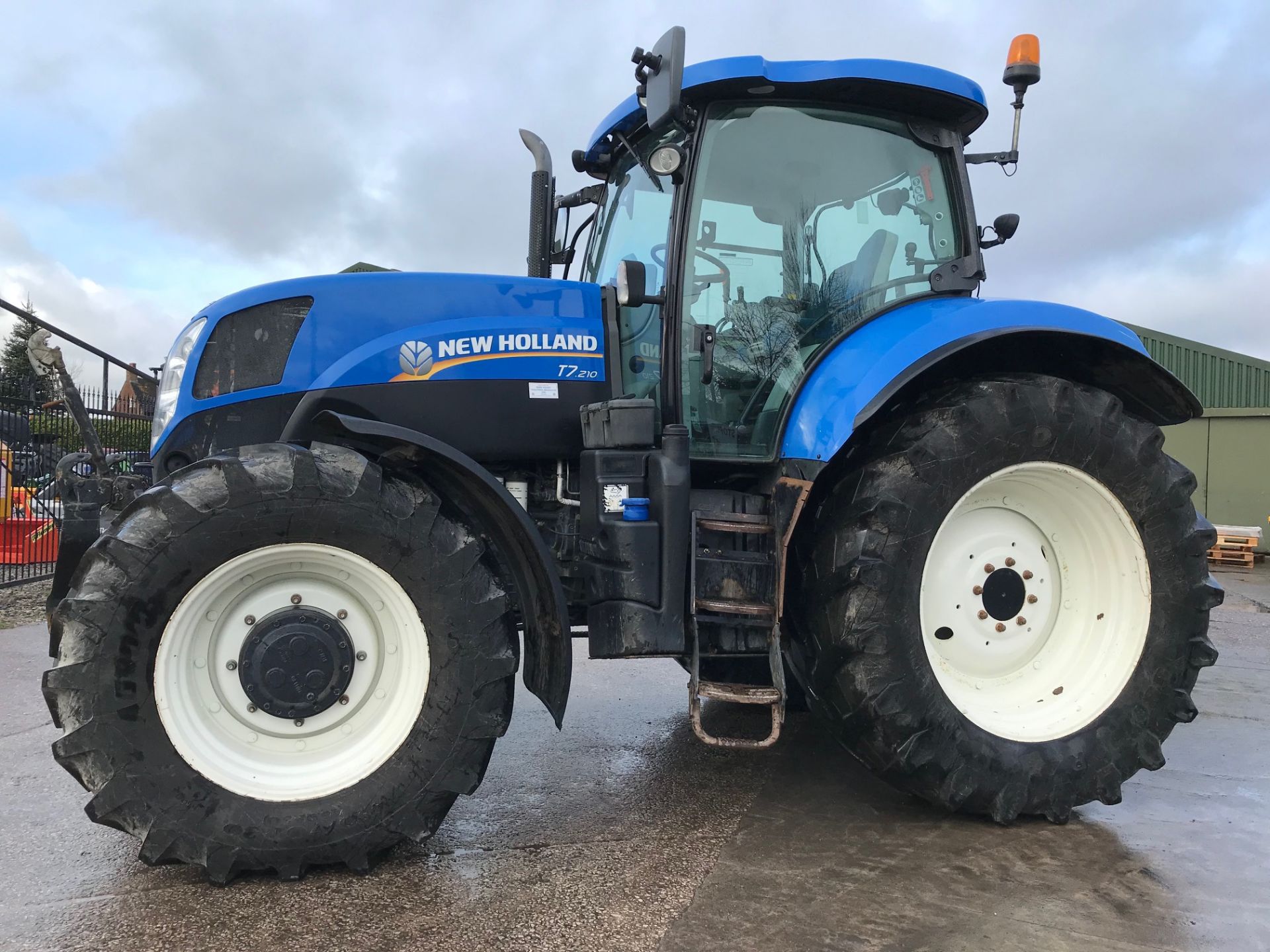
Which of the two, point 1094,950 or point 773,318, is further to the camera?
point 773,318

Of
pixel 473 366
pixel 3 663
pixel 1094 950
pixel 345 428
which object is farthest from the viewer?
pixel 3 663

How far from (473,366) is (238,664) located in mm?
1220

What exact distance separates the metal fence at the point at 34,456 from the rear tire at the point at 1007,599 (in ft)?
22.5

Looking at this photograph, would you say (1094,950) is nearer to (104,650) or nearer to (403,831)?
(403,831)

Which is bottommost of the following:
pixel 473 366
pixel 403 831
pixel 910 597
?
pixel 403 831

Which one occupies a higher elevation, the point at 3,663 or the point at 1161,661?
the point at 1161,661

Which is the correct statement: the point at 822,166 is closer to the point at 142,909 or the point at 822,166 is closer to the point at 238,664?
the point at 238,664

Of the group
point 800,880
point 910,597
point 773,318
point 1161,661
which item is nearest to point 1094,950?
point 800,880

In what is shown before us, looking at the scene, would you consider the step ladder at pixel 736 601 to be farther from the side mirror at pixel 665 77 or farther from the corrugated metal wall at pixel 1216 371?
the corrugated metal wall at pixel 1216 371

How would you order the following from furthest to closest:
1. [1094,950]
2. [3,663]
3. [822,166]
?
1. [3,663]
2. [822,166]
3. [1094,950]

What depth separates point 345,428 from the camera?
276 cm

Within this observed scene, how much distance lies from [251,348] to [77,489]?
74 cm

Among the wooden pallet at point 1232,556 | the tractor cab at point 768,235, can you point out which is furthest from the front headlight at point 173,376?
the wooden pallet at point 1232,556

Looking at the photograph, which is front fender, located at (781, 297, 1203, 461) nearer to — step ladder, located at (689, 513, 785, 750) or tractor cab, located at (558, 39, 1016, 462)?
tractor cab, located at (558, 39, 1016, 462)
